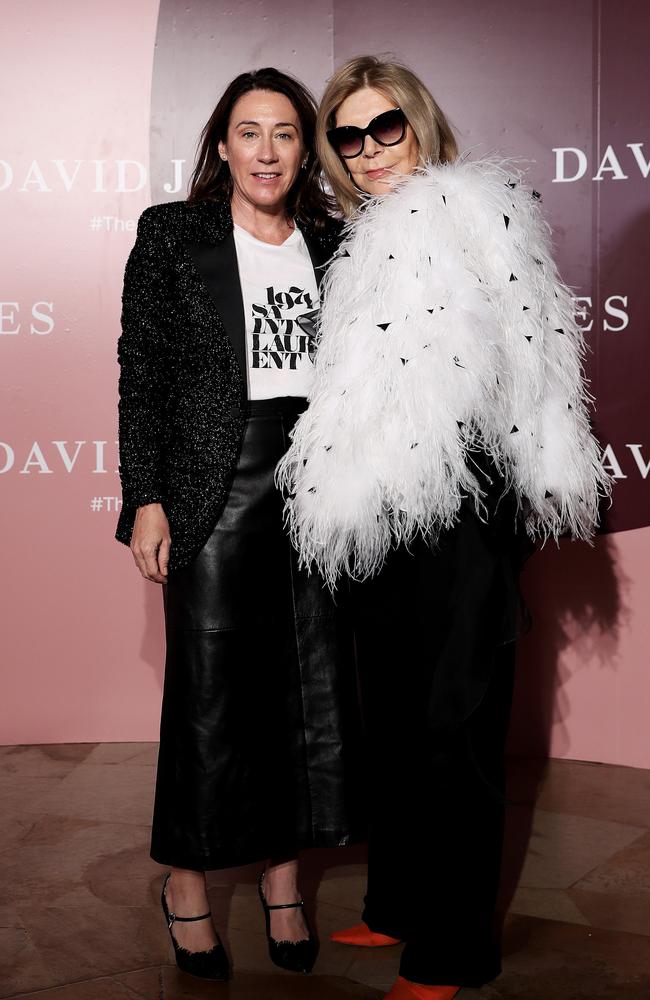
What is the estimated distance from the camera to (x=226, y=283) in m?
2.19

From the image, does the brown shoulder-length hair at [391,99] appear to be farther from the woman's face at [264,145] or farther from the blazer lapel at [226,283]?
the blazer lapel at [226,283]

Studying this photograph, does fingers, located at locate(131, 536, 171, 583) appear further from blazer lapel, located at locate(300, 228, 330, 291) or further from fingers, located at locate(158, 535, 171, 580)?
blazer lapel, located at locate(300, 228, 330, 291)

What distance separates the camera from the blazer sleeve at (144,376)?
2.20 metres

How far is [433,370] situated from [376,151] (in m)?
0.53

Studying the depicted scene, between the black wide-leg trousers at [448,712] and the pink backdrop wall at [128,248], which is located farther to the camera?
the pink backdrop wall at [128,248]

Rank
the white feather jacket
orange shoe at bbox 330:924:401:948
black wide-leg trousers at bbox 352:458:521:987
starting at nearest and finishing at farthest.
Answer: the white feather jacket, black wide-leg trousers at bbox 352:458:521:987, orange shoe at bbox 330:924:401:948

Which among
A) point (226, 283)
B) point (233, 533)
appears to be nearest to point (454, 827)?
point (233, 533)

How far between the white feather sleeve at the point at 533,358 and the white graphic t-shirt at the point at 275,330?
443 millimetres

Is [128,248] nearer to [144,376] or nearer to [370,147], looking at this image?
[144,376]

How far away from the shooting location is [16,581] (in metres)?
3.78

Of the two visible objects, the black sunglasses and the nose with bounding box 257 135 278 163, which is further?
the nose with bounding box 257 135 278 163

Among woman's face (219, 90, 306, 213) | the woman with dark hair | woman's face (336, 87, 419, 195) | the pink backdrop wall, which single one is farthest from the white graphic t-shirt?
the pink backdrop wall

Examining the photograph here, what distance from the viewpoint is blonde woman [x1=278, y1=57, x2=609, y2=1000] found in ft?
6.15

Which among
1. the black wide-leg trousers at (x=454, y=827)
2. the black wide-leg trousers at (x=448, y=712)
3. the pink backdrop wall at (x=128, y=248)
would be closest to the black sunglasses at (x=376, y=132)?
the black wide-leg trousers at (x=448, y=712)
